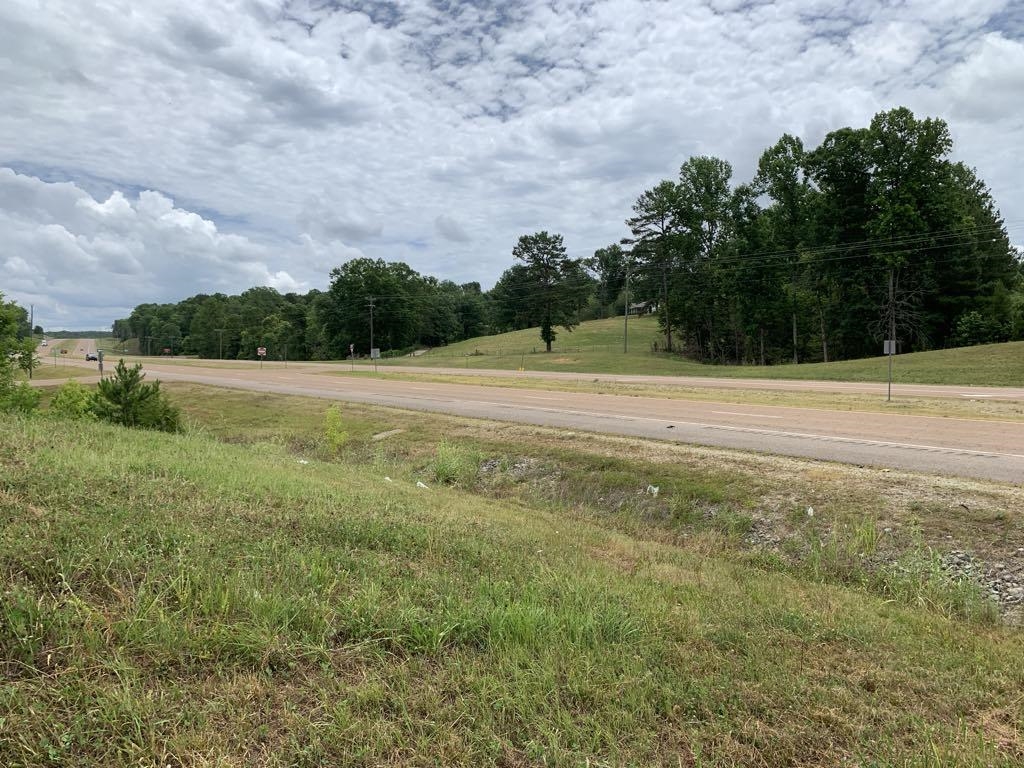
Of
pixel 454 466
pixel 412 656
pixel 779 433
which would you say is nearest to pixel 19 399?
pixel 454 466

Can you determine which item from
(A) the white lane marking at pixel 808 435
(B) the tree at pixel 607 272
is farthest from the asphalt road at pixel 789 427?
(B) the tree at pixel 607 272

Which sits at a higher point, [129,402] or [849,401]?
[129,402]

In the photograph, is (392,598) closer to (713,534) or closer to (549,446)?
(713,534)

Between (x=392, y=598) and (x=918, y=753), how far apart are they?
296 centimetres

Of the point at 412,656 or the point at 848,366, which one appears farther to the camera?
the point at 848,366

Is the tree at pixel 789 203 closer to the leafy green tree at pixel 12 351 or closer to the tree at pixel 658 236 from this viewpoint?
the tree at pixel 658 236

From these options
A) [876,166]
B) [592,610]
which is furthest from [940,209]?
[592,610]

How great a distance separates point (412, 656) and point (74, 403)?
59.2 ft

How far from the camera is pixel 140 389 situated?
1416 centimetres

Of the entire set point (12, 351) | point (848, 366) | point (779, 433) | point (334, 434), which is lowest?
point (334, 434)

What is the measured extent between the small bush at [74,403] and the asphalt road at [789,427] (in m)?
9.68

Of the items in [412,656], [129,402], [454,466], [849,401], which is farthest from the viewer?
[849,401]

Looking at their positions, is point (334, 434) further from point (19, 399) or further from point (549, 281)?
point (549, 281)

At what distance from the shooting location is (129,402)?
13781 mm
